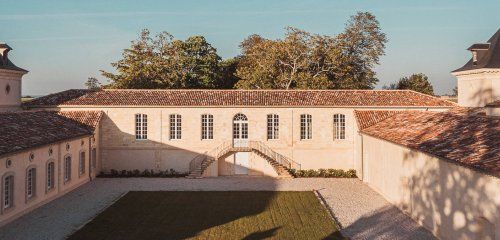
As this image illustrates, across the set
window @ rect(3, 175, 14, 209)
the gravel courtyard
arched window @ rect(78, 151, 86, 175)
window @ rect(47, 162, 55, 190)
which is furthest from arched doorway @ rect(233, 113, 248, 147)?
window @ rect(3, 175, 14, 209)

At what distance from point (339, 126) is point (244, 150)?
8095 millimetres

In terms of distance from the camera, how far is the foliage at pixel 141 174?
3566 cm

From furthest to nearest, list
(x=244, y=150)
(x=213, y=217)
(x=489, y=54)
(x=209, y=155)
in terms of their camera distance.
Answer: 1. (x=209, y=155)
2. (x=244, y=150)
3. (x=489, y=54)
4. (x=213, y=217)

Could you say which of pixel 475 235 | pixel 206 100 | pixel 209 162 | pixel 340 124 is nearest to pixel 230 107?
pixel 206 100

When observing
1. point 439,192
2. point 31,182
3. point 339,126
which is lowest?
point 31,182

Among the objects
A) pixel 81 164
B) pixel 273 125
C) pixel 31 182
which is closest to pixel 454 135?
pixel 273 125

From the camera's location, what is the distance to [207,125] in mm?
36688

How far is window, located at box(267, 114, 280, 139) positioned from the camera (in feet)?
121

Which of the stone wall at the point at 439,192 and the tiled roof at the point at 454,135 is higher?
the tiled roof at the point at 454,135

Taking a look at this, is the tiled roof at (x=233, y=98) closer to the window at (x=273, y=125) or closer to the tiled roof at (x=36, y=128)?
the window at (x=273, y=125)

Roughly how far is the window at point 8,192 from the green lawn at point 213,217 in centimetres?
401

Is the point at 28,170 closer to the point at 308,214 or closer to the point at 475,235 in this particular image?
the point at 308,214

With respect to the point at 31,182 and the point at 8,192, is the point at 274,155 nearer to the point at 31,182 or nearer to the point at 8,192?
the point at 31,182

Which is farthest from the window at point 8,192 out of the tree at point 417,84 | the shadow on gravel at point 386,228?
the tree at point 417,84
